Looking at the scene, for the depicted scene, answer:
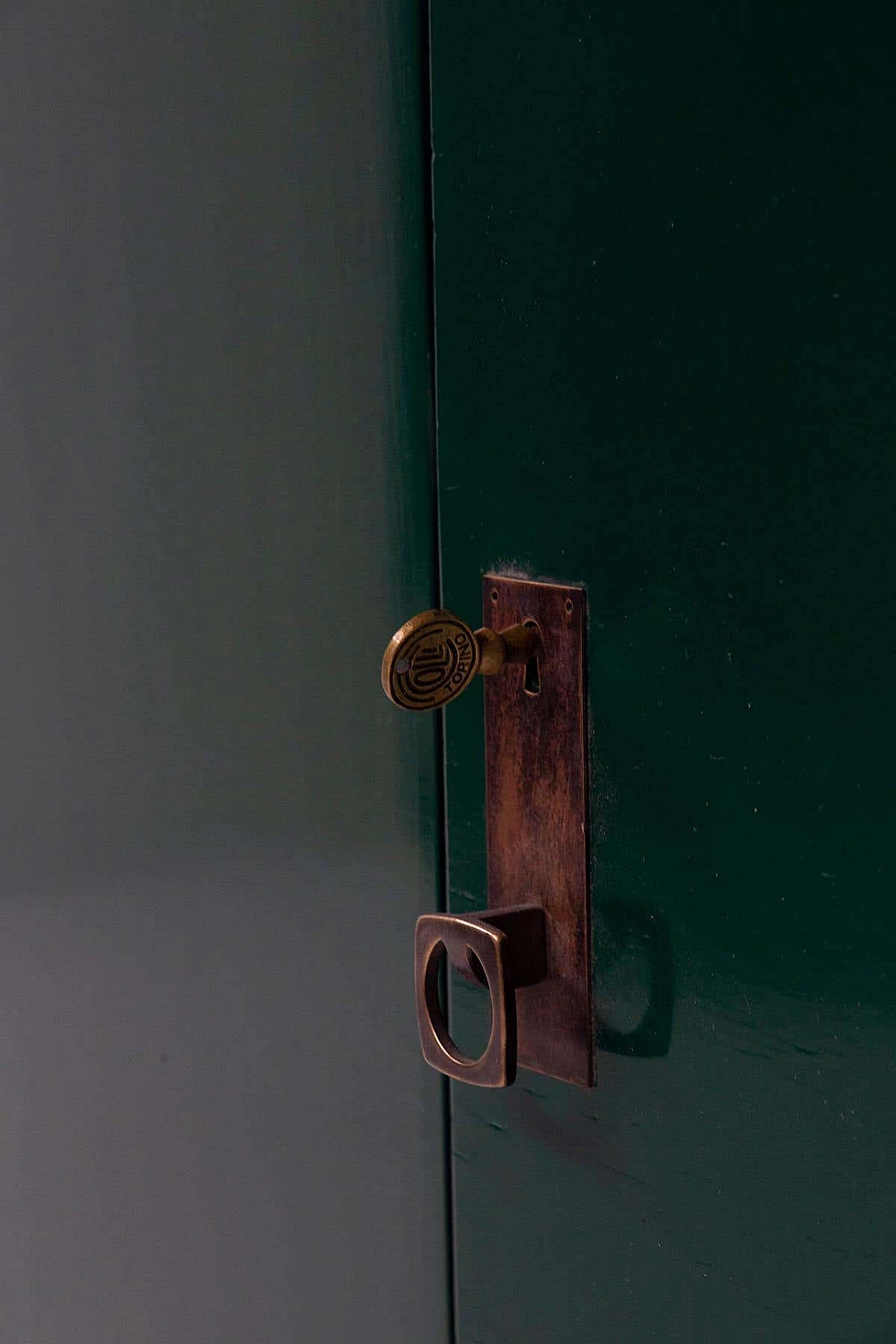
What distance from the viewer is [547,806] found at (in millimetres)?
778

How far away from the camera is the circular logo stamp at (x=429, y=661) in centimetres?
73

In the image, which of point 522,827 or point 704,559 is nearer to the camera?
point 704,559

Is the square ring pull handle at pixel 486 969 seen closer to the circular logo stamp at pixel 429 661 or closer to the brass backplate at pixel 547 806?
the brass backplate at pixel 547 806

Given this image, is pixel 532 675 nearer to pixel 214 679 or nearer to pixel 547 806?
pixel 547 806

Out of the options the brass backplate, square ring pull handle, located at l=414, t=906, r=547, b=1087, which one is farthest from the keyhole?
square ring pull handle, located at l=414, t=906, r=547, b=1087

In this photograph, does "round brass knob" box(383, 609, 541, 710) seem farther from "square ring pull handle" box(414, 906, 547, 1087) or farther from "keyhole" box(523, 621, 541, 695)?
"square ring pull handle" box(414, 906, 547, 1087)

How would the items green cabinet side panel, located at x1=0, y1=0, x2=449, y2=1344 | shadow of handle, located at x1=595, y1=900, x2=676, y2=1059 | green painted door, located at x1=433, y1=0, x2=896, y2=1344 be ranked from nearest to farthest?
green painted door, located at x1=433, y1=0, x2=896, y2=1344 → shadow of handle, located at x1=595, y1=900, x2=676, y2=1059 → green cabinet side panel, located at x1=0, y1=0, x2=449, y2=1344

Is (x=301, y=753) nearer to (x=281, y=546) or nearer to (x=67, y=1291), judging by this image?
(x=281, y=546)

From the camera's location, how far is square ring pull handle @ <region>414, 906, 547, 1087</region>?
2.50ft

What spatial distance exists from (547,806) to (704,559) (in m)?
0.16

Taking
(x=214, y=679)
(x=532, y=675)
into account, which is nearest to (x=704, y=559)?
(x=532, y=675)

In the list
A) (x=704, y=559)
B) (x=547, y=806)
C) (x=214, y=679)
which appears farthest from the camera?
(x=214, y=679)

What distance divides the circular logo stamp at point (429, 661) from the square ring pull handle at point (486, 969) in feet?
0.38

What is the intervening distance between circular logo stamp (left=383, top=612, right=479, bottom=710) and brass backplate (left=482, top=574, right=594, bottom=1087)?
0.04 meters
